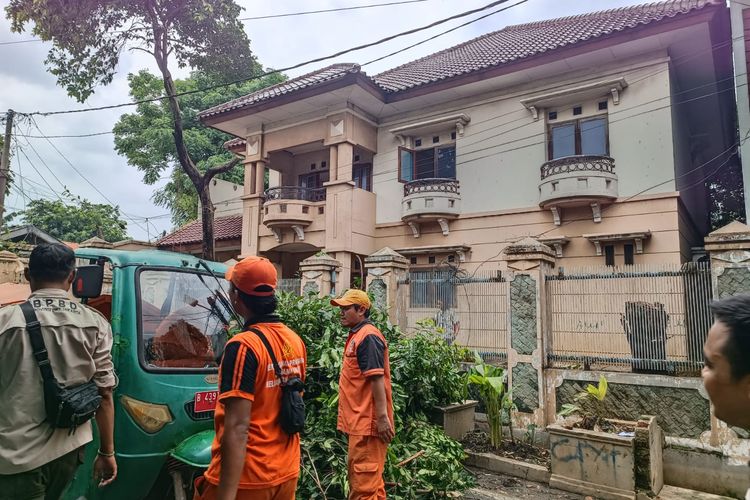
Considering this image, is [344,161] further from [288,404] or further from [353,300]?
[288,404]

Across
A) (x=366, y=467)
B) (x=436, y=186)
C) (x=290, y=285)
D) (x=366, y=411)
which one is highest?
(x=436, y=186)

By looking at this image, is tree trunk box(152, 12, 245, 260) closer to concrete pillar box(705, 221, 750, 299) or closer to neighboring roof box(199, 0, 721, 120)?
neighboring roof box(199, 0, 721, 120)

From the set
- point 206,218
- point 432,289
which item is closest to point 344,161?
point 206,218

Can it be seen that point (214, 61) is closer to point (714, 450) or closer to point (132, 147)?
point (132, 147)

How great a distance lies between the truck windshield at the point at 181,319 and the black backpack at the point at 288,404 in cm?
146

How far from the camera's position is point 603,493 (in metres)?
4.98

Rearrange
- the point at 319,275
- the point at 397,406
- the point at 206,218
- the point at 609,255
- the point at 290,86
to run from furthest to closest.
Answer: the point at 290,86 → the point at 206,218 → the point at 609,255 → the point at 319,275 → the point at 397,406

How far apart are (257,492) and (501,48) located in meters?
15.1

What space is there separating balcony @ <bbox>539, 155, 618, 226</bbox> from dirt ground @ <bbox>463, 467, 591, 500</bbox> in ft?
23.7

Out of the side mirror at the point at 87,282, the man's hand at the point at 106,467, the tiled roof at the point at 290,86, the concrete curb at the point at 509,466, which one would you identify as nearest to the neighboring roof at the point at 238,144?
the tiled roof at the point at 290,86

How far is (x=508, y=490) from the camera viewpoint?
17.6 ft

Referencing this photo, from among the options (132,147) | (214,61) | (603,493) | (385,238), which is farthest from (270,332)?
(132,147)

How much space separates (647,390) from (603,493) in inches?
59.2

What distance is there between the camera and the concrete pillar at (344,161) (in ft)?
46.3
